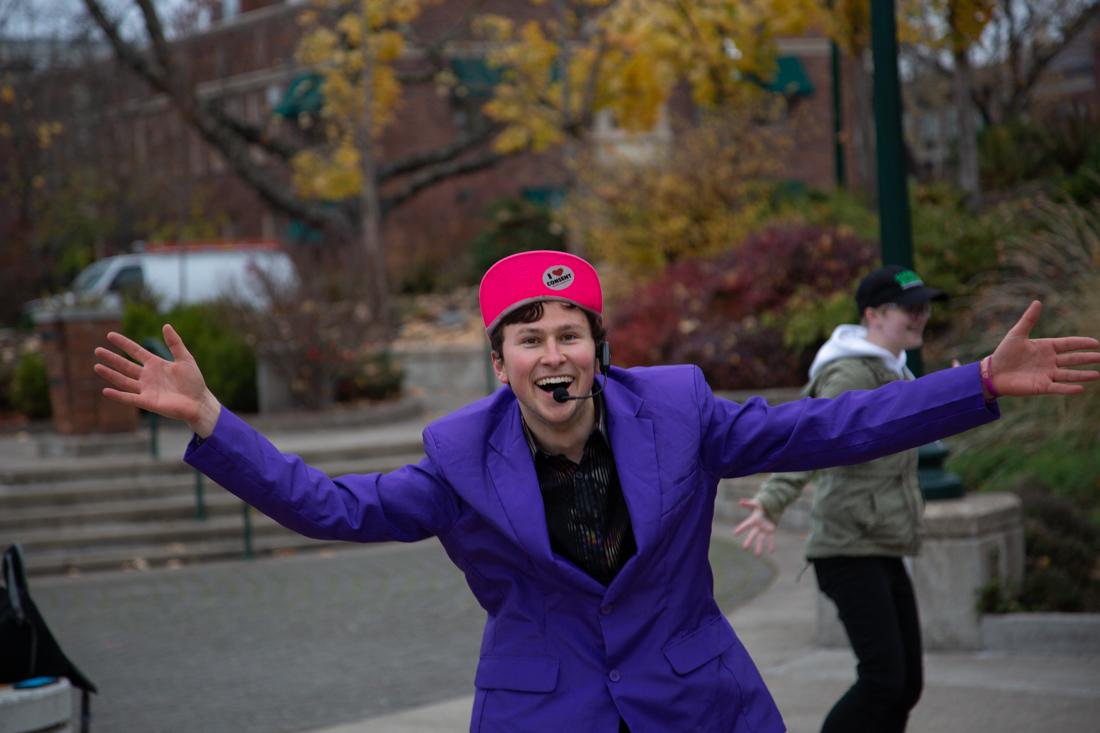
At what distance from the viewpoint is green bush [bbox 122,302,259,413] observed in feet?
54.9

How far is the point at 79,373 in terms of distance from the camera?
14656 mm

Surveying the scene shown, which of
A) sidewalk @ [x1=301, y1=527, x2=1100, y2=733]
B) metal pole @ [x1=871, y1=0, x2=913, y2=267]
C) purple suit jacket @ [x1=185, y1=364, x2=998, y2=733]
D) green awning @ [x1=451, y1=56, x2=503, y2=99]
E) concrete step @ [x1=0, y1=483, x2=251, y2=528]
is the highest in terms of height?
green awning @ [x1=451, y1=56, x2=503, y2=99]

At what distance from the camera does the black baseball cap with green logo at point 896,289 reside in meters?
5.05

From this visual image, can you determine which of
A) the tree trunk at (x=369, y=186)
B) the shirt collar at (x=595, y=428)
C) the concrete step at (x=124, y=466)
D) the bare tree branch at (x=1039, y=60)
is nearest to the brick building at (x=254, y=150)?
the tree trunk at (x=369, y=186)

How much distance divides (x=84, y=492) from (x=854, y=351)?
9.34 metres

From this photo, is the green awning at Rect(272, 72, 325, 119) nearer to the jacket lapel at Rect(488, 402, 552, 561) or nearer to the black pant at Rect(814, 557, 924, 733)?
the black pant at Rect(814, 557, 924, 733)

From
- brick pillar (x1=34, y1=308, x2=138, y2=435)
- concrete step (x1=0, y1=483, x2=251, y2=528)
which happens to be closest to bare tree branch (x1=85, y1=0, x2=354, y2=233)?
brick pillar (x1=34, y1=308, x2=138, y2=435)

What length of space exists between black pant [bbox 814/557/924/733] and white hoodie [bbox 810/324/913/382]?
704 millimetres

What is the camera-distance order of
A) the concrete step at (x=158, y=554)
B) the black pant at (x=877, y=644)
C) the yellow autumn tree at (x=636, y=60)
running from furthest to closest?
the yellow autumn tree at (x=636, y=60)
the concrete step at (x=158, y=554)
the black pant at (x=877, y=644)

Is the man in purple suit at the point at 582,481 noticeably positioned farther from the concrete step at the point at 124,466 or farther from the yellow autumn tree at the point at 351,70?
the yellow autumn tree at the point at 351,70

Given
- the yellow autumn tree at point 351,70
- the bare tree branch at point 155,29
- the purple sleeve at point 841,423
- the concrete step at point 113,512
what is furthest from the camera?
the yellow autumn tree at point 351,70

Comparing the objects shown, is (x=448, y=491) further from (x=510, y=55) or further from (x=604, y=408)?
(x=510, y=55)

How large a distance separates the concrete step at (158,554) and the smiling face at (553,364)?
854 cm

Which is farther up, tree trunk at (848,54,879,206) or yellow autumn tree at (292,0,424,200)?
yellow autumn tree at (292,0,424,200)
